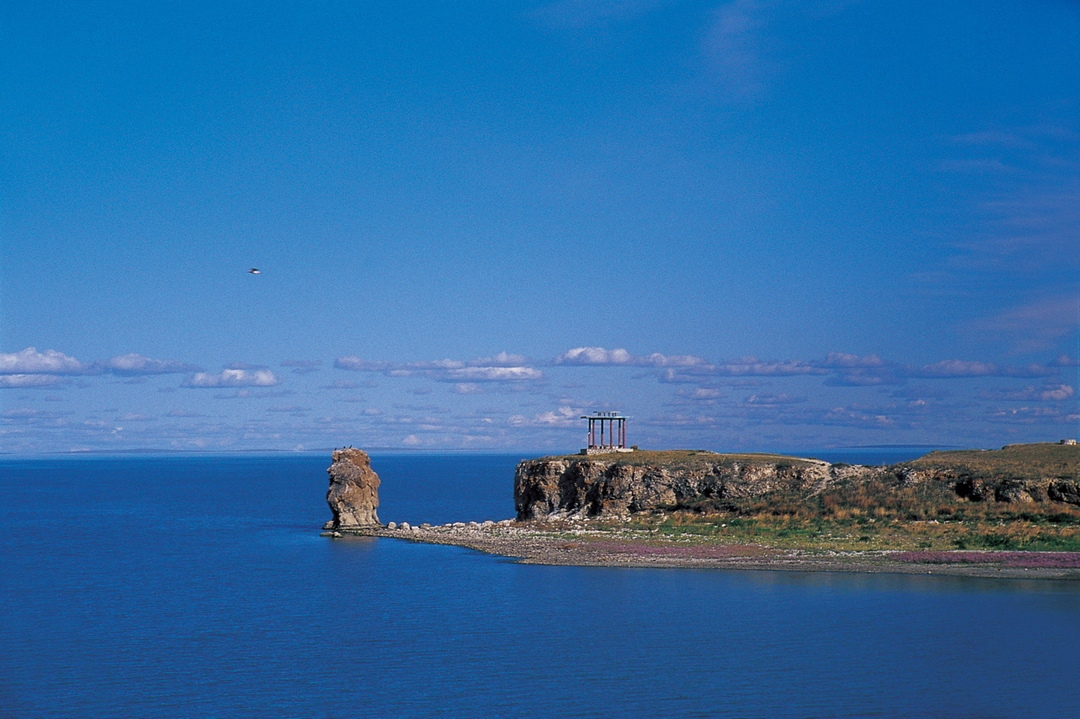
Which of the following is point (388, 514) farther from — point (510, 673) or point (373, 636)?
point (510, 673)

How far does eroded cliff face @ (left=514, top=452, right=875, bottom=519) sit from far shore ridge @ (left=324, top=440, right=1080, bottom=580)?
0.33ft

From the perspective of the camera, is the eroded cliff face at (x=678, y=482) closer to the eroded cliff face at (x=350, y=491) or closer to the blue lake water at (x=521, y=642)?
the eroded cliff face at (x=350, y=491)

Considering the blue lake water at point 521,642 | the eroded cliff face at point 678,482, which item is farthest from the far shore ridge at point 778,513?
the blue lake water at point 521,642

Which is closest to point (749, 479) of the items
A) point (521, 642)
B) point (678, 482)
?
point (678, 482)

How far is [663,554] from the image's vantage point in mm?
63500

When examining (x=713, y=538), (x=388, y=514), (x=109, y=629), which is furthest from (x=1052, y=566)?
(x=388, y=514)

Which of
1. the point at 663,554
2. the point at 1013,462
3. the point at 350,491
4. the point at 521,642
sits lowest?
the point at 521,642

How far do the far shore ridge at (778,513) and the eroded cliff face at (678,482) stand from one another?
10 cm

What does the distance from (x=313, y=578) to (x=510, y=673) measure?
95.1 ft

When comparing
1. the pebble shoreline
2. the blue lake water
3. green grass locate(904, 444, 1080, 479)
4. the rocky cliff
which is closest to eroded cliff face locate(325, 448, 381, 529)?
the pebble shoreline

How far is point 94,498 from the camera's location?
178625 mm

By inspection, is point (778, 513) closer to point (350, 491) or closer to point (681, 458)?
point (681, 458)

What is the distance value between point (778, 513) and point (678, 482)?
30.9 feet

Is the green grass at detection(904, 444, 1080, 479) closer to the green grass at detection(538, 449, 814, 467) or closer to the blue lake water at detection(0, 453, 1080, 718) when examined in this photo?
the green grass at detection(538, 449, 814, 467)
